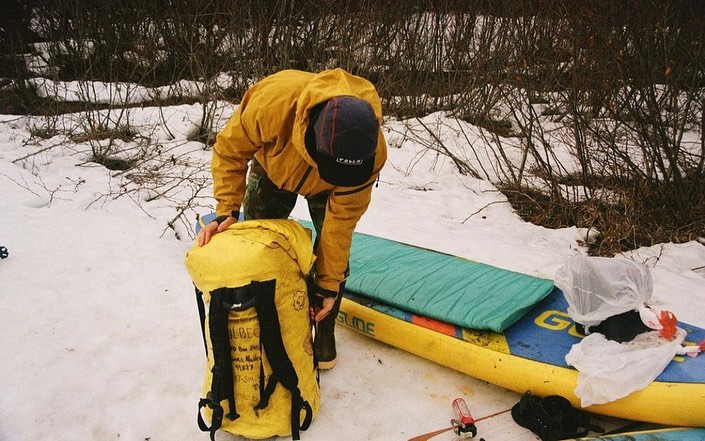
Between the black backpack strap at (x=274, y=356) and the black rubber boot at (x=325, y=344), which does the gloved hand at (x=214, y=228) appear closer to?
the black backpack strap at (x=274, y=356)

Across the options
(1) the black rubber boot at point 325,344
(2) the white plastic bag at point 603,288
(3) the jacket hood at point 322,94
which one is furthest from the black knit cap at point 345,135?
(2) the white plastic bag at point 603,288

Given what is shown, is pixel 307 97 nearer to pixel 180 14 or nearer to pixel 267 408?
pixel 267 408

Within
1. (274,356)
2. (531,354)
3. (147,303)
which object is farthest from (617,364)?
(147,303)

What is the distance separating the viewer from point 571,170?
5.38 m

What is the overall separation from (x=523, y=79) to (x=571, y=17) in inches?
32.9

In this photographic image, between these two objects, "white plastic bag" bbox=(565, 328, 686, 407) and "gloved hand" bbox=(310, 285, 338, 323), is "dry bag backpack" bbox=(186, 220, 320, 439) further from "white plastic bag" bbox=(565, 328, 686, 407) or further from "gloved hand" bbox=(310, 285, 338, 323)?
"white plastic bag" bbox=(565, 328, 686, 407)

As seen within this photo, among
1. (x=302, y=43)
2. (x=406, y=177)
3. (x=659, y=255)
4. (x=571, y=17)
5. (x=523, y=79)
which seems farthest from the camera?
(x=302, y=43)

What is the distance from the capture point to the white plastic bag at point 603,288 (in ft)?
6.91

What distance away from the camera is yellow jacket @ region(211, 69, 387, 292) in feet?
5.78

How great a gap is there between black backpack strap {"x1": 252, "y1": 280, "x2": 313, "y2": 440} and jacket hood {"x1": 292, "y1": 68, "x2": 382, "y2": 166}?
0.49 m

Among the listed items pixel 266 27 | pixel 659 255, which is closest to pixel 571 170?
pixel 659 255

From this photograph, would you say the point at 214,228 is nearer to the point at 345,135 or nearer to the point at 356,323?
the point at 345,135

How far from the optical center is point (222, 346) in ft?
5.77

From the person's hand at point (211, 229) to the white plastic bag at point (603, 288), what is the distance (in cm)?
149
